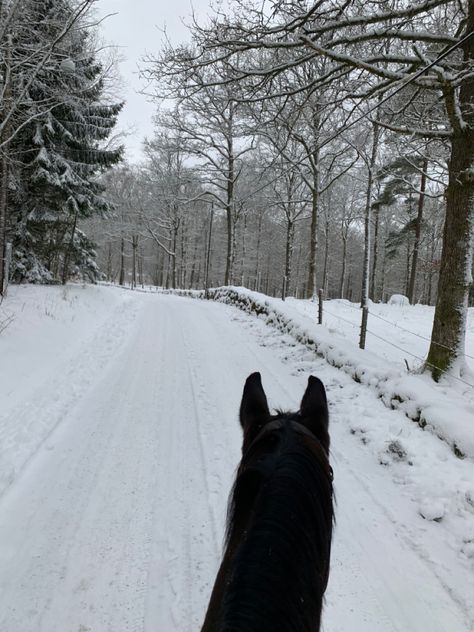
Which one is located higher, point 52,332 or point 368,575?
point 52,332

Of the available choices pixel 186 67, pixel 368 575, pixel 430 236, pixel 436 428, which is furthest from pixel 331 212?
pixel 368 575

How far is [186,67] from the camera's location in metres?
6.54

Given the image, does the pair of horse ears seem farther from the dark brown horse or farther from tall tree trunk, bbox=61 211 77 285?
tall tree trunk, bbox=61 211 77 285

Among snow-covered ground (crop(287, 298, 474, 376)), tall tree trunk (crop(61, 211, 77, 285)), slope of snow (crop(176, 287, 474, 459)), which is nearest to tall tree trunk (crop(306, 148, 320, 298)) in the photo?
snow-covered ground (crop(287, 298, 474, 376))

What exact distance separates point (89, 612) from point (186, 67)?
302 inches

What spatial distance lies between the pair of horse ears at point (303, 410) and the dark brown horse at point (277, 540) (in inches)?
6.7

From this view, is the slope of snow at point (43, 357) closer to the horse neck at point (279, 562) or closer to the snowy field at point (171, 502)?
the snowy field at point (171, 502)

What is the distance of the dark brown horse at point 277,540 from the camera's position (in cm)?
87

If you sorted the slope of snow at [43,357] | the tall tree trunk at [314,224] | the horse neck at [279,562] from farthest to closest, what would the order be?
the tall tree trunk at [314,224]
the slope of snow at [43,357]
the horse neck at [279,562]

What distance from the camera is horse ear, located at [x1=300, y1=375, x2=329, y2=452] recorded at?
1.57 metres

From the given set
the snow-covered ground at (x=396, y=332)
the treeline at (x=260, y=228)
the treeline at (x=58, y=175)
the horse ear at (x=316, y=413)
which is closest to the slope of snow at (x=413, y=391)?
the snow-covered ground at (x=396, y=332)

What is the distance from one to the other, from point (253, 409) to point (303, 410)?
0.23 m

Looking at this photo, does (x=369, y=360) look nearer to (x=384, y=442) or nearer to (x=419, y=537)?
(x=384, y=442)

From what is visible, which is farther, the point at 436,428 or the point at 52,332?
the point at 52,332
